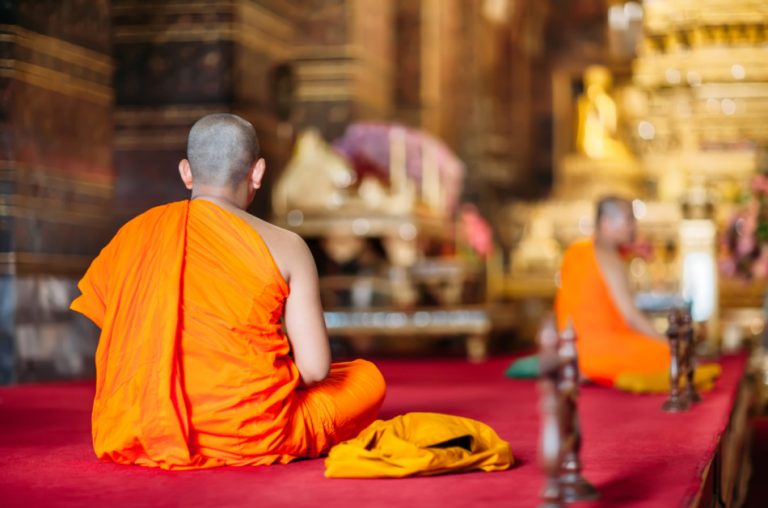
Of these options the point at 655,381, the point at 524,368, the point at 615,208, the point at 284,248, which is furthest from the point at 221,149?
the point at 524,368

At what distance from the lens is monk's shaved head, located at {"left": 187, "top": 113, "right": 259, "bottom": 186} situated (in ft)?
13.2

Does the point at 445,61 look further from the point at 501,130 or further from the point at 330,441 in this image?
the point at 330,441

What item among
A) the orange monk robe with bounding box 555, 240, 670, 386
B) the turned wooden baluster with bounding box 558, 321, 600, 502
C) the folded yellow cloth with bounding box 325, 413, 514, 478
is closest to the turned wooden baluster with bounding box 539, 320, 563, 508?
the turned wooden baluster with bounding box 558, 321, 600, 502

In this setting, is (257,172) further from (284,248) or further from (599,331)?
(599,331)

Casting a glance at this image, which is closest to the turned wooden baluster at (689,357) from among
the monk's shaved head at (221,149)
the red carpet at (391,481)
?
the red carpet at (391,481)

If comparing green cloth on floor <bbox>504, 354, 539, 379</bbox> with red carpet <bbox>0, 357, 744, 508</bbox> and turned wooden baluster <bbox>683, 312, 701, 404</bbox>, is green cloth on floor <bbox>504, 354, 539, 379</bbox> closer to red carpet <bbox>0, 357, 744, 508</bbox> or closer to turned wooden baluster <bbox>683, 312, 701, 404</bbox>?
red carpet <bbox>0, 357, 744, 508</bbox>

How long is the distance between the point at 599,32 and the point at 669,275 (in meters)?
6.63

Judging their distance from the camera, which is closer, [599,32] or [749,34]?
[749,34]

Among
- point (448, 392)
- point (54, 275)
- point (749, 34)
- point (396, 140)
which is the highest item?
point (749, 34)

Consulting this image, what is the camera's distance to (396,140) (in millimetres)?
12812

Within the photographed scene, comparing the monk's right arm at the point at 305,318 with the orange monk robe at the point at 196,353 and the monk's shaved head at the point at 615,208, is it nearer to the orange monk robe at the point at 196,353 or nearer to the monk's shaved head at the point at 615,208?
the orange monk robe at the point at 196,353

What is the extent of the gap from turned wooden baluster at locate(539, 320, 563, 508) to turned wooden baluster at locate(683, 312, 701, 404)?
275cm

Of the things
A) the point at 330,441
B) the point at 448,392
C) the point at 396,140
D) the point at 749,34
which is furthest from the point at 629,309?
the point at 749,34

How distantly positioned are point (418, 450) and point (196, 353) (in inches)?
27.0
